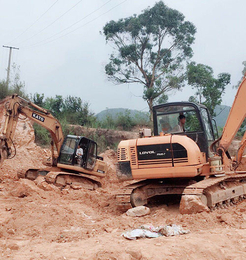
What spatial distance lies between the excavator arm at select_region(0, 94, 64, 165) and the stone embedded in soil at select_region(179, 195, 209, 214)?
6.37 m

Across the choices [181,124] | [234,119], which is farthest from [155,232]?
[234,119]

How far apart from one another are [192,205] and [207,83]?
18878 millimetres

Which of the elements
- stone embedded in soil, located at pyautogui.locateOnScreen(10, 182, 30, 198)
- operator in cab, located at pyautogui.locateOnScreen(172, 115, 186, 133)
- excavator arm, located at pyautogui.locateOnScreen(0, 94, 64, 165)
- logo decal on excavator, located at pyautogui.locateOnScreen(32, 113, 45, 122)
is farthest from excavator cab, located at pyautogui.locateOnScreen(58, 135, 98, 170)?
operator in cab, located at pyautogui.locateOnScreen(172, 115, 186, 133)

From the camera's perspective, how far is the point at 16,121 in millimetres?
11188

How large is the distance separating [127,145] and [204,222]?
8.30 feet

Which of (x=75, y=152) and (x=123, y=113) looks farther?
(x=123, y=113)

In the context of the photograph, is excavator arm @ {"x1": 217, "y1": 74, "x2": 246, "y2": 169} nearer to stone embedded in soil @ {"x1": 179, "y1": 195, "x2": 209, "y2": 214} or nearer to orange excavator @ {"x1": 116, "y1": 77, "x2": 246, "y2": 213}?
orange excavator @ {"x1": 116, "y1": 77, "x2": 246, "y2": 213}

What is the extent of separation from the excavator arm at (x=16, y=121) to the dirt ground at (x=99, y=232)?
1.83 m

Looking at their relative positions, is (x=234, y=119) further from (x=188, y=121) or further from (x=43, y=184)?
(x=43, y=184)

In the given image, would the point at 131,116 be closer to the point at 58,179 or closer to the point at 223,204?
the point at 58,179

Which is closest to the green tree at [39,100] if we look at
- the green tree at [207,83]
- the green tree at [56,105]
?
the green tree at [56,105]

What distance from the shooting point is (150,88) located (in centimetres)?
2452

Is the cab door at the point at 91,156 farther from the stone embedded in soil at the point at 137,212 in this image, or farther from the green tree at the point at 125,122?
the green tree at the point at 125,122

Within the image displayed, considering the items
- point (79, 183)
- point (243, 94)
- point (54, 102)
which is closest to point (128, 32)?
point (54, 102)
